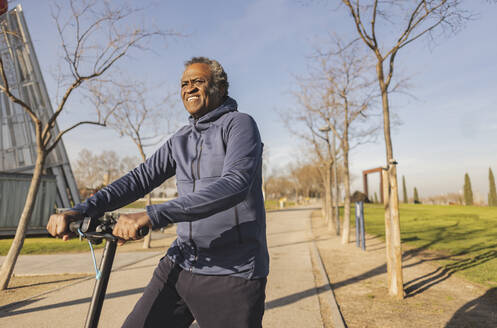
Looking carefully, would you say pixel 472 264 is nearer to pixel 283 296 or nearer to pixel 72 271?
pixel 283 296

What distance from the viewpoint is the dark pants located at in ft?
5.36

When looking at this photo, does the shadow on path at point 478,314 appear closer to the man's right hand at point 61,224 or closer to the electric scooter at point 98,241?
the electric scooter at point 98,241

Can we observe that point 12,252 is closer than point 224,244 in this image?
No

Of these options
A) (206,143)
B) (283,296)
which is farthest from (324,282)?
(206,143)

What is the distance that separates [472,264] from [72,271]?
9.44 meters

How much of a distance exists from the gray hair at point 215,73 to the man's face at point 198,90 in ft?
0.06

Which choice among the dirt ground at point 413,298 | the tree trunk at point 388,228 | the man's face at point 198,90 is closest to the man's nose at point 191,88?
the man's face at point 198,90

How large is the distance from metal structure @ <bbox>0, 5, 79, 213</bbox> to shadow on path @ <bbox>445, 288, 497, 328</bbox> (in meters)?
19.2

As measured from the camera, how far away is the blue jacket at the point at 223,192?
5.11 feet

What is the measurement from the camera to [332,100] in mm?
13852

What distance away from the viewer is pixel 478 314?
5031 millimetres

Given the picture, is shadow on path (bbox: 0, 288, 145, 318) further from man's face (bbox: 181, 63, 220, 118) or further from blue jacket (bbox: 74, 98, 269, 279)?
man's face (bbox: 181, 63, 220, 118)

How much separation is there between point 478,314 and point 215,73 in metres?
5.27

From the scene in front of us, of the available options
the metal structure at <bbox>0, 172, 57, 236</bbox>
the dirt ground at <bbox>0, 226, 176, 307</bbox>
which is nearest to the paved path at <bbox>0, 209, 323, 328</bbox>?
the dirt ground at <bbox>0, 226, 176, 307</bbox>
